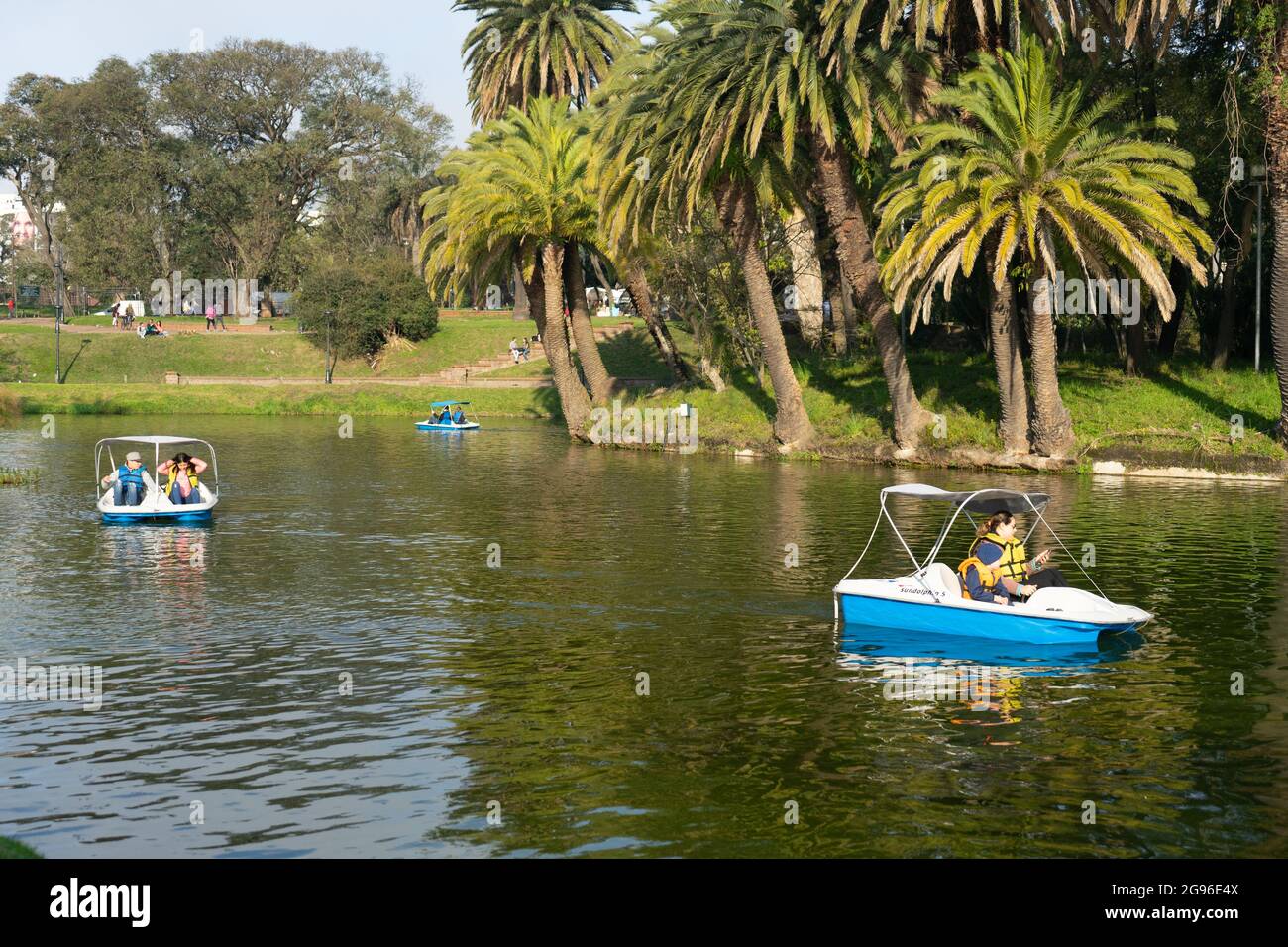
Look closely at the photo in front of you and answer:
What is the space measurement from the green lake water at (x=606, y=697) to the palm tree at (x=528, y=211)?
2411 centimetres

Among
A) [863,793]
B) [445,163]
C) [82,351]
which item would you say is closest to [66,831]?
[863,793]

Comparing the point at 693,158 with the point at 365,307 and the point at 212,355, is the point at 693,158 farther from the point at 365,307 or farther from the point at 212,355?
the point at 212,355

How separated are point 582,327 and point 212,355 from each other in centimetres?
3826

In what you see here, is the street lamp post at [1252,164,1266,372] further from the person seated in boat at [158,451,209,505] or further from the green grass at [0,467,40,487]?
the green grass at [0,467,40,487]

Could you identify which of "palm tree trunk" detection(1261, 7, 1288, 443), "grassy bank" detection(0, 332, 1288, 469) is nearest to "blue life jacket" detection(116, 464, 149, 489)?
"grassy bank" detection(0, 332, 1288, 469)

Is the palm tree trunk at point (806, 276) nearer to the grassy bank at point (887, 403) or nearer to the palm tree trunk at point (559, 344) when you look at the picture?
the grassy bank at point (887, 403)

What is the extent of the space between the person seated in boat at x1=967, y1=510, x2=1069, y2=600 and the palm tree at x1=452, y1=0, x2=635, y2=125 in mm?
44040

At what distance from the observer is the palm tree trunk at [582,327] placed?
59875 millimetres

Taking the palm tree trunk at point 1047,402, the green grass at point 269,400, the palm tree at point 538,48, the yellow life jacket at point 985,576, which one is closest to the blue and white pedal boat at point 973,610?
the yellow life jacket at point 985,576

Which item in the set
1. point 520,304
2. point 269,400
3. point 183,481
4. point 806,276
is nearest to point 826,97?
point 806,276

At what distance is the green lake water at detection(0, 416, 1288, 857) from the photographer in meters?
12.5

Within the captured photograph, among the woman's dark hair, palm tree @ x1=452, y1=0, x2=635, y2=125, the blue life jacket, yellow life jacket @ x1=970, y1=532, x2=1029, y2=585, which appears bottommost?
yellow life jacket @ x1=970, y1=532, x2=1029, y2=585

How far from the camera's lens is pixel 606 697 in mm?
17094
